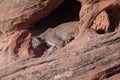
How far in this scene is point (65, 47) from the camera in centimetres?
641

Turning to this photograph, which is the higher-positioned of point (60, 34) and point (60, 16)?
point (60, 16)

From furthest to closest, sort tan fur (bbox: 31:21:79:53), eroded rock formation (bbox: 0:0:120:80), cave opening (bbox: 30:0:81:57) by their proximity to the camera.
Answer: cave opening (bbox: 30:0:81:57)
tan fur (bbox: 31:21:79:53)
eroded rock formation (bbox: 0:0:120:80)

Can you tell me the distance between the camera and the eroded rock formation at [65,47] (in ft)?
20.3

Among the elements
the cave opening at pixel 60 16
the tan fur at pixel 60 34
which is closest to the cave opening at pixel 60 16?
the cave opening at pixel 60 16

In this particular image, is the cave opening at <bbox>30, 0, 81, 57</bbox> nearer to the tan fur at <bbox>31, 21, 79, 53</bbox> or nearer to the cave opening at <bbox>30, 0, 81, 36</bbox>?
the cave opening at <bbox>30, 0, 81, 36</bbox>

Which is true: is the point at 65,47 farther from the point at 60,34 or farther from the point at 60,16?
the point at 60,16

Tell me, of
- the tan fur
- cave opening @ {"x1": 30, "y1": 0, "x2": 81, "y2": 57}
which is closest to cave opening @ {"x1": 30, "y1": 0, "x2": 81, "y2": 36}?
cave opening @ {"x1": 30, "y1": 0, "x2": 81, "y2": 57}

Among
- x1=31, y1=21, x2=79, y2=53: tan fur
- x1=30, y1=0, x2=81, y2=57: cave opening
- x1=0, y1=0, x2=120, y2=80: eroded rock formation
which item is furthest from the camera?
x1=30, y1=0, x2=81, y2=57: cave opening

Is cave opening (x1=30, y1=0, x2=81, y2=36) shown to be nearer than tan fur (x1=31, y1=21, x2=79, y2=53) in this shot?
No

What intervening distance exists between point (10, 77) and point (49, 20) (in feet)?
4.20

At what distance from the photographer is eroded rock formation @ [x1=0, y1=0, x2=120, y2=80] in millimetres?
6199

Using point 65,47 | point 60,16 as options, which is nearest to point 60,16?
point 60,16

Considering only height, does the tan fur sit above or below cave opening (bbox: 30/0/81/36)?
below

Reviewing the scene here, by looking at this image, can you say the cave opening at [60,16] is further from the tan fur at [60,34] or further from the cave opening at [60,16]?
the tan fur at [60,34]
